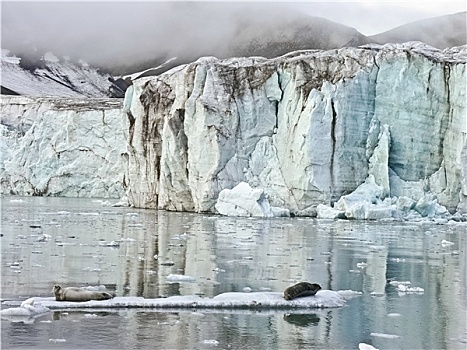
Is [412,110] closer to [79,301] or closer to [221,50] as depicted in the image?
[79,301]

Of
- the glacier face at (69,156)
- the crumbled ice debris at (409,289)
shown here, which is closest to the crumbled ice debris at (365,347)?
the crumbled ice debris at (409,289)

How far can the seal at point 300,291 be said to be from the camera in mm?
7648

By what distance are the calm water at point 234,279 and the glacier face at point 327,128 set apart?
7.18 metres

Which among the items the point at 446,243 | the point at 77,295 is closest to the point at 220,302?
the point at 77,295

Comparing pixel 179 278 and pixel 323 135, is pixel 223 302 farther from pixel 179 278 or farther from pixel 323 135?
pixel 323 135

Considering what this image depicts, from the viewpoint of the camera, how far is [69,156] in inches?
1505

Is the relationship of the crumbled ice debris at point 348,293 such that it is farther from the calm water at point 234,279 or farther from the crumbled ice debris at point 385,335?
the crumbled ice debris at point 385,335

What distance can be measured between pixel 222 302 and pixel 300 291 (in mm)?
860

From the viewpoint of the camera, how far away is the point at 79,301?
721cm

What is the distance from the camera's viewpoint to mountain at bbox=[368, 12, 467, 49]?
177 feet

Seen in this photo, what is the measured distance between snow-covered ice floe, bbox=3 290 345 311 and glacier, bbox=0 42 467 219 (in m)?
16.2

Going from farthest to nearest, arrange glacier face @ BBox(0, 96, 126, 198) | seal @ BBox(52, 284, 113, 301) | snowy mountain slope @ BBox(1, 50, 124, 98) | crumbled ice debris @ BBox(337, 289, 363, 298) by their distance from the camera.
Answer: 1. snowy mountain slope @ BBox(1, 50, 124, 98)
2. glacier face @ BBox(0, 96, 126, 198)
3. crumbled ice debris @ BBox(337, 289, 363, 298)
4. seal @ BBox(52, 284, 113, 301)

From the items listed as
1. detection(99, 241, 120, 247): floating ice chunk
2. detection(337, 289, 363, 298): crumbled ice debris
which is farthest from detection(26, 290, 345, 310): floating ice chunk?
detection(99, 241, 120, 247): floating ice chunk

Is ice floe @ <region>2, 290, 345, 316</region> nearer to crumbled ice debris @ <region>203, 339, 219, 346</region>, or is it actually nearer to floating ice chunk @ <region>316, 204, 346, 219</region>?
crumbled ice debris @ <region>203, 339, 219, 346</region>
